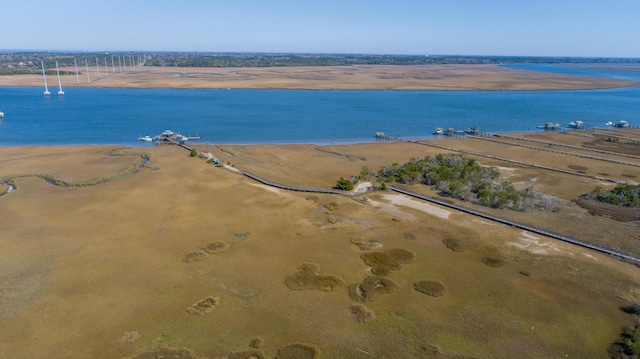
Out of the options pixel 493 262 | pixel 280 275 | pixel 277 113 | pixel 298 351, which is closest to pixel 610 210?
pixel 493 262


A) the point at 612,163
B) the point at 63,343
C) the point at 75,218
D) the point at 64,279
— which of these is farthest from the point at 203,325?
the point at 612,163

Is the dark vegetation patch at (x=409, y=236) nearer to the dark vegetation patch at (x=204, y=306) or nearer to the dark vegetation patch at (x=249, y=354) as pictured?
the dark vegetation patch at (x=204, y=306)

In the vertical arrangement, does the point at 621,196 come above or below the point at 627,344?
above

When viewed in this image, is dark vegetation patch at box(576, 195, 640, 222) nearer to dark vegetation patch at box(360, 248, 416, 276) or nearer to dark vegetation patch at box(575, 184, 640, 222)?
dark vegetation patch at box(575, 184, 640, 222)

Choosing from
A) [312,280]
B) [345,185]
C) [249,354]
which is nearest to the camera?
[249,354]

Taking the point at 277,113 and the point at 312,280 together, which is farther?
the point at 277,113

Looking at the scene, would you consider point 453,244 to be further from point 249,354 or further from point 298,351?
point 249,354

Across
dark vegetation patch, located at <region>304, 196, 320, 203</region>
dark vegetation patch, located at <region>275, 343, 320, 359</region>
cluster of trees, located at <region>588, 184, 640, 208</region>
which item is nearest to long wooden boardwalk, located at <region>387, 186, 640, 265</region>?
dark vegetation patch, located at <region>304, 196, 320, 203</region>
